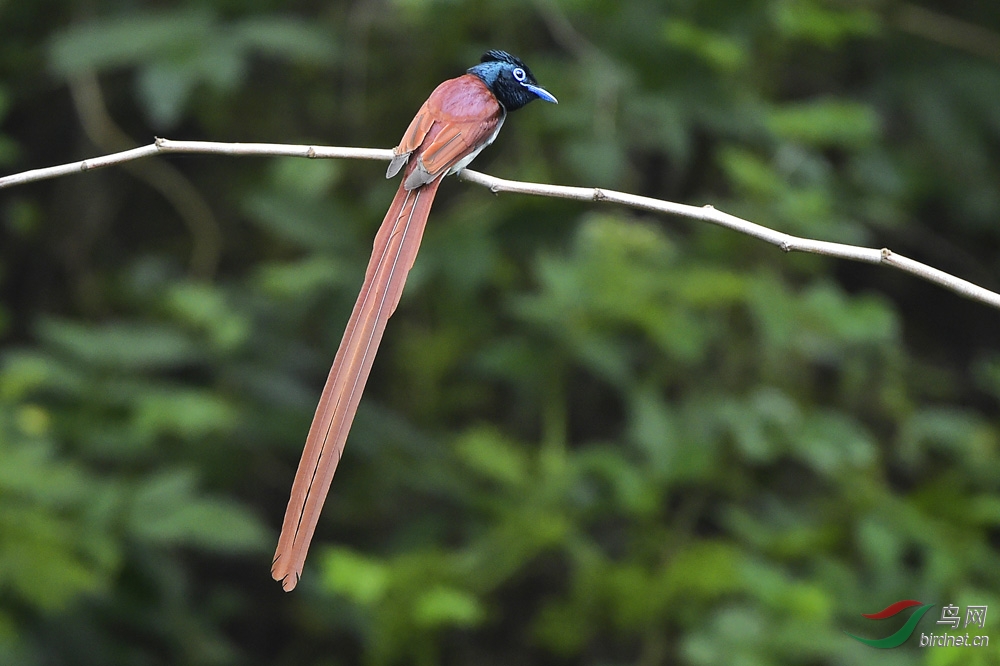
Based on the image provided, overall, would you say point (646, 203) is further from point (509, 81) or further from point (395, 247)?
point (509, 81)

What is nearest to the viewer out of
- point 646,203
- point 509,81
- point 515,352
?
point 646,203

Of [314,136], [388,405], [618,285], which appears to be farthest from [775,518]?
[314,136]

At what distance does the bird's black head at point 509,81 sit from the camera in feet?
8.33

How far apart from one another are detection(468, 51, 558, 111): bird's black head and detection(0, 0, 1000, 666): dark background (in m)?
0.93

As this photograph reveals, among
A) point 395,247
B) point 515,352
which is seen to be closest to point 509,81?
point 395,247

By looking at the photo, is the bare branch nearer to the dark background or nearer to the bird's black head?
the bird's black head

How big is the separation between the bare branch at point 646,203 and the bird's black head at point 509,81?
502 millimetres

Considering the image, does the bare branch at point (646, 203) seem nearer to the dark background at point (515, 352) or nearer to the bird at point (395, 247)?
the bird at point (395, 247)

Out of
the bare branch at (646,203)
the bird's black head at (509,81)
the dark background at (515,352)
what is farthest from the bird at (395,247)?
the dark background at (515,352)

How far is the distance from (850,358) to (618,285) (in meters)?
1.09

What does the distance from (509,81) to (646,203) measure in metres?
0.79

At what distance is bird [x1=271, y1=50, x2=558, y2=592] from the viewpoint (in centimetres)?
158

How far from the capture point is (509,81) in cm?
254

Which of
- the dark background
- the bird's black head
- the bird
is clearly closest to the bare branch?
the bird
